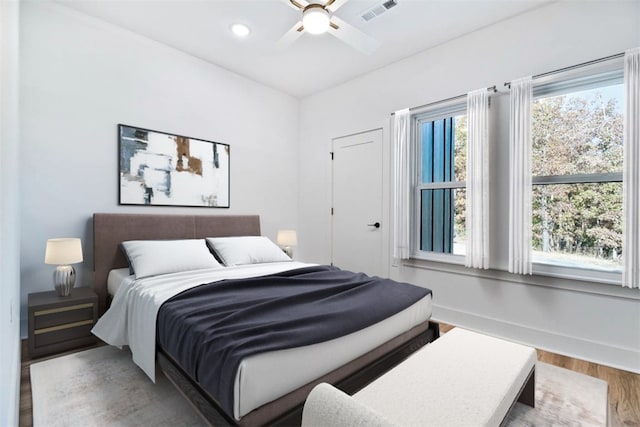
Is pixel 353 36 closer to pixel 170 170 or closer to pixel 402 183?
pixel 402 183

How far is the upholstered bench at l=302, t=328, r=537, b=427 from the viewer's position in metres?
1.10

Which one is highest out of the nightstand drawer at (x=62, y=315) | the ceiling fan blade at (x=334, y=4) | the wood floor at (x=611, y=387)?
the ceiling fan blade at (x=334, y=4)

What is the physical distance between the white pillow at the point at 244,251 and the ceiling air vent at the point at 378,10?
2.58 meters

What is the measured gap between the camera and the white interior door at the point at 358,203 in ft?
12.8

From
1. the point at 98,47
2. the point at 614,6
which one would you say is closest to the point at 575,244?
the point at 614,6

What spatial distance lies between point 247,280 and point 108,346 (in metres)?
1.42

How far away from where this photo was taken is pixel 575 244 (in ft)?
8.54

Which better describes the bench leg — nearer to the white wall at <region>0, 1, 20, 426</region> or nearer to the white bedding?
the white bedding

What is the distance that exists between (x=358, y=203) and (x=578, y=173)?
2306mm

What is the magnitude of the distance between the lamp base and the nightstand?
46mm

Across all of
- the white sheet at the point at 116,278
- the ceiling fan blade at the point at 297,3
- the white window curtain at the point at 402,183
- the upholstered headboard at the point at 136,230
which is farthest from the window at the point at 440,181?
the white sheet at the point at 116,278

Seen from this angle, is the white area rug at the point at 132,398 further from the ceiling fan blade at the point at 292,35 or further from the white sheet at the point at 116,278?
the ceiling fan blade at the point at 292,35

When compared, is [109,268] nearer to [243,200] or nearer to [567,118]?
[243,200]

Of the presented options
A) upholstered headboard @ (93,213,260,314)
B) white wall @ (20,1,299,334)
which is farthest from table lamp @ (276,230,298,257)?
white wall @ (20,1,299,334)
